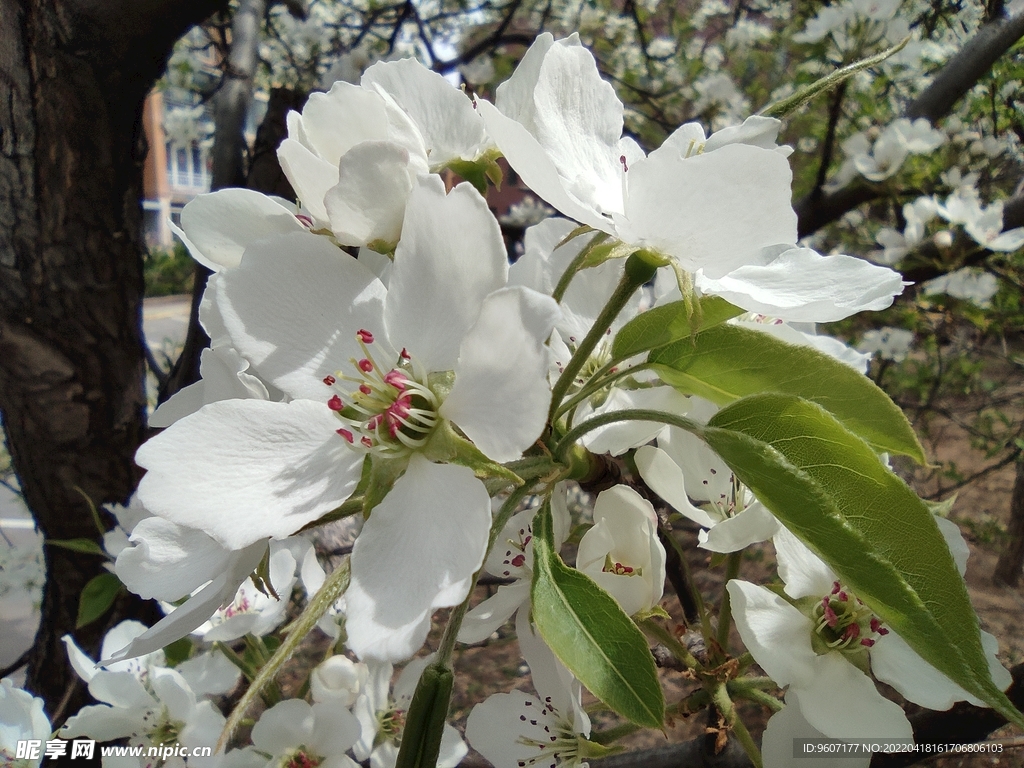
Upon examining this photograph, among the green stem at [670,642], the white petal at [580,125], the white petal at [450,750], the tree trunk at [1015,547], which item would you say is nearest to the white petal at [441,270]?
the white petal at [580,125]

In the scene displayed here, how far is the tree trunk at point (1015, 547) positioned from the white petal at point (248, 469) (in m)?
2.96

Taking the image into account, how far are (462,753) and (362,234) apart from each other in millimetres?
834

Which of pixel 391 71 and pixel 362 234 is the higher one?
pixel 391 71

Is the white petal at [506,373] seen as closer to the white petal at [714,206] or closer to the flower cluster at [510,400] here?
the flower cluster at [510,400]

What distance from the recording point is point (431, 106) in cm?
55

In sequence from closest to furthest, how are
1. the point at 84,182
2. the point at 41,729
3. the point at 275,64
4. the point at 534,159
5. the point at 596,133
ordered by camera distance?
1. the point at 534,159
2. the point at 596,133
3. the point at 41,729
4. the point at 84,182
5. the point at 275,64

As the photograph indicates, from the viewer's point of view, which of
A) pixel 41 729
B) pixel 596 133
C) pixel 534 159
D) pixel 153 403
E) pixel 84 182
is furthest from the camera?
pixel 153 403

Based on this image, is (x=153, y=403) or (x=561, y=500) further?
(x=153, y=403)

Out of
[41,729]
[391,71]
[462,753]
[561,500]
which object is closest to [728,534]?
[561,500]

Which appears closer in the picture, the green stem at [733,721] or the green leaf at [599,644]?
the green leaf at [599,644]

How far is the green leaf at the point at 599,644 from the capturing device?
414mm

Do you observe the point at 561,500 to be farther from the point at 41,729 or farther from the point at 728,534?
the point at 41,729

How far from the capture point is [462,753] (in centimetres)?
99

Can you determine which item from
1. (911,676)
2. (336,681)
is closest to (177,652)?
(336,681)
